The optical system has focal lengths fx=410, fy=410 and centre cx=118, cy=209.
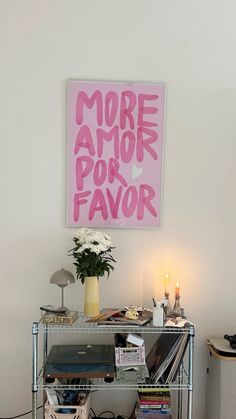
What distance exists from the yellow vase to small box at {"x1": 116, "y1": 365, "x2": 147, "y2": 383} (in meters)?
0.28

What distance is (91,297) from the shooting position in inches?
77.7

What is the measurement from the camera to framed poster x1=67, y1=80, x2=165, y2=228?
7.06 feet

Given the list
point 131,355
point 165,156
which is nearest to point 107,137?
point 165,156

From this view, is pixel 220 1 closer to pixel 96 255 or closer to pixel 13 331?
pixel 96 255

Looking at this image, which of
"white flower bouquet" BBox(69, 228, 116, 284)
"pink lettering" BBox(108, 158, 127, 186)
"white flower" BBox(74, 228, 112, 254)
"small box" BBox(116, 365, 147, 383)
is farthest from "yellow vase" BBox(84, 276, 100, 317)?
"pink lettering" BBox(108, 158, 127, 186)

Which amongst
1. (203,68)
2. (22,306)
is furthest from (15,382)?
(203,68)

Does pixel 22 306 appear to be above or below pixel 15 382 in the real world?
above

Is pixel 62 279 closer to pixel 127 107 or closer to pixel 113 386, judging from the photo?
pixel 113 386

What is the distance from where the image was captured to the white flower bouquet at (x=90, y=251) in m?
1.95

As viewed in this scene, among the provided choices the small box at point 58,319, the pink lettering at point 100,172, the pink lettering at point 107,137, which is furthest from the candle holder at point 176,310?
the pink lettering at point 107,137

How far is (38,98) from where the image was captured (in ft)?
7.10

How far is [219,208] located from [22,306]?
3.86ft

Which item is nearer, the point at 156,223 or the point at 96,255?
the point at 96,255

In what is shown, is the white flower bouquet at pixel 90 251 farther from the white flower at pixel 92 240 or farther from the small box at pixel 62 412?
the small box at pixel 62 412
